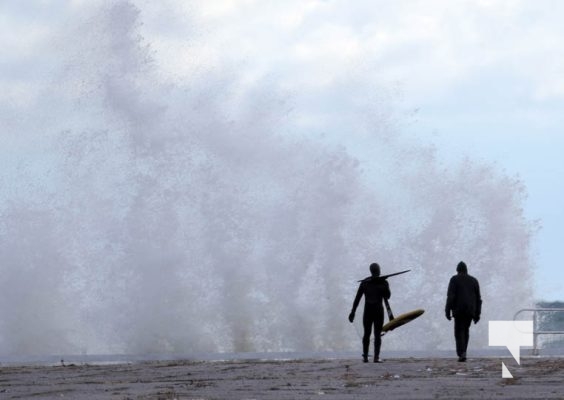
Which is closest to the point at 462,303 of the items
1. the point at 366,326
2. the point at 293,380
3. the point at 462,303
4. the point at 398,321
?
the point at 462,303

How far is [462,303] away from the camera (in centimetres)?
2466

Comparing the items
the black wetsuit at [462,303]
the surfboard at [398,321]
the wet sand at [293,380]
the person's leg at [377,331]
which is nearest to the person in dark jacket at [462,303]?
the black wetsuit at [462,303]

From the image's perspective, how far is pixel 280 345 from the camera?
146 feet

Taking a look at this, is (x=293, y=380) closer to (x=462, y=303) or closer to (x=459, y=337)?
(x=462, y=303)

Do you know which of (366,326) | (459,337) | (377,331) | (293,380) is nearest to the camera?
(293,380)

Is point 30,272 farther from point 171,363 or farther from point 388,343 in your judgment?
point 171,363

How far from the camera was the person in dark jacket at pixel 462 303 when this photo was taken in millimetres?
24672

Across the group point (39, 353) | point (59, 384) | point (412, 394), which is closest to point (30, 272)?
point (39, 353)

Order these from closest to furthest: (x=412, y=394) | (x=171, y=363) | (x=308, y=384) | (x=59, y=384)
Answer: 1. (x=412, y=394)
2. (x=308, y=384)
3. (x=59, y=384)
4. (x=171, y=363)

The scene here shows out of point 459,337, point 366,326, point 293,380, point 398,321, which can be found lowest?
point 293,380

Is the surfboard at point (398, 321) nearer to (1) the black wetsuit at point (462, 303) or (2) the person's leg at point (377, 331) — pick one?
(2) the person's leg at point (377, 331)

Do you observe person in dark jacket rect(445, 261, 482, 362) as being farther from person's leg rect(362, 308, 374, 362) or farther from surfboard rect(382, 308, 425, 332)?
surfboard rect(382, 308, 425, 332)

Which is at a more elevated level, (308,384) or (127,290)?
(127,290)

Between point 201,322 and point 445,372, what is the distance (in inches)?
935
